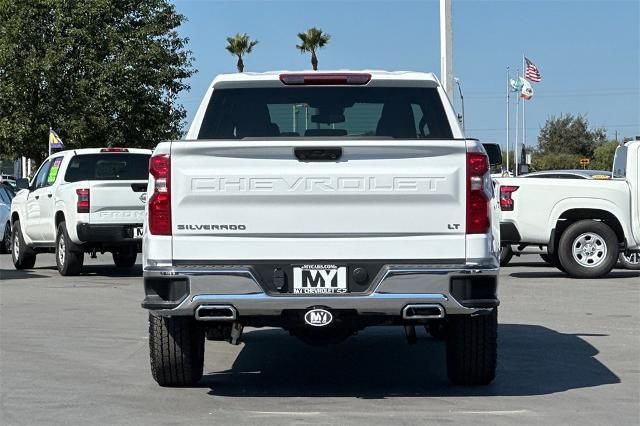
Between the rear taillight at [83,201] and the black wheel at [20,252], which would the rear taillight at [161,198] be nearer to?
the rear taillight at [83,201]

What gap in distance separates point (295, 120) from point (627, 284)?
10229 millimetres

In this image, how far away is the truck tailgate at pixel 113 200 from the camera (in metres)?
18.2

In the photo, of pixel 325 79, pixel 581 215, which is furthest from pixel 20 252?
pixel 325 79

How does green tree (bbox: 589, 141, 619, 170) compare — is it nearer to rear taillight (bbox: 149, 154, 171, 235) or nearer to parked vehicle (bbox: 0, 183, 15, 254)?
parked vehicle (bbox: 0, 183, 15, 254)

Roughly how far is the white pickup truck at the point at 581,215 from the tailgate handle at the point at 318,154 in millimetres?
10962

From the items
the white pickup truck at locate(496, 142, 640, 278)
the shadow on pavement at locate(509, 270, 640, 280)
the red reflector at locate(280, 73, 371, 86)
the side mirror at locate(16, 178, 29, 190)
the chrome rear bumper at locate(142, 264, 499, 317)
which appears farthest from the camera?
the side mirror at locate(16, 178, 29, 190)

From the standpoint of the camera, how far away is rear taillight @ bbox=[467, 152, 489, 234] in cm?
746

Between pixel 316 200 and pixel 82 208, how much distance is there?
11.4 metres

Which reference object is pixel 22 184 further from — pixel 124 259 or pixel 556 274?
pixel 556 274

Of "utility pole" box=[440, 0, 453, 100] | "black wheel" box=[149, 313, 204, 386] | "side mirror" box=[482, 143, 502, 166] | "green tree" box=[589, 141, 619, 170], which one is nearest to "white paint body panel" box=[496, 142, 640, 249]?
"utility pole" box=[440, 0, 453, 100]

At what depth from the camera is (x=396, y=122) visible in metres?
8.51

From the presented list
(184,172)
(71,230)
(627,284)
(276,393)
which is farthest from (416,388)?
(71,230)

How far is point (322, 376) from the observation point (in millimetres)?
9031

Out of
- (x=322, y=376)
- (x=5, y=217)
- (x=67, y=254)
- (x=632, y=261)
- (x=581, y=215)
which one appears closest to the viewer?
(x=322, y=376)
